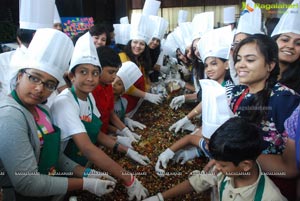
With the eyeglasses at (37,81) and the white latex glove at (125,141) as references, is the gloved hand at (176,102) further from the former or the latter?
the eyeglasses at (37,81)

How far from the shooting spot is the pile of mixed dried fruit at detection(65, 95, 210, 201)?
1127 millimetres

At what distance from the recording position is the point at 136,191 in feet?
3.58

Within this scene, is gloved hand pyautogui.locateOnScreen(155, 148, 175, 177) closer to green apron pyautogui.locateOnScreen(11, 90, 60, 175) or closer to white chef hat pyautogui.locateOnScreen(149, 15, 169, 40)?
green apron pyautogui.locateOnScreen(11, 90, 60, 175)

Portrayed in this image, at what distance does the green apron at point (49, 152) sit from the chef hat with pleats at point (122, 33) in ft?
8.09

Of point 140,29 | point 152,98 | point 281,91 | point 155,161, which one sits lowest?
point 155,161

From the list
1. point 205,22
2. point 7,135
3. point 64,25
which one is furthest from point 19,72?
point 64,25

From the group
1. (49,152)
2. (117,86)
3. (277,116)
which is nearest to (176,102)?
(117,86)

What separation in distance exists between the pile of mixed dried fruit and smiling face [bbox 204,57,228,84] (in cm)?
45

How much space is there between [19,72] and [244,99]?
95cm

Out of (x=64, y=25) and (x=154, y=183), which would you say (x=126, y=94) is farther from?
(x=64, y=25)

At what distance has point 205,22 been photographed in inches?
92.0

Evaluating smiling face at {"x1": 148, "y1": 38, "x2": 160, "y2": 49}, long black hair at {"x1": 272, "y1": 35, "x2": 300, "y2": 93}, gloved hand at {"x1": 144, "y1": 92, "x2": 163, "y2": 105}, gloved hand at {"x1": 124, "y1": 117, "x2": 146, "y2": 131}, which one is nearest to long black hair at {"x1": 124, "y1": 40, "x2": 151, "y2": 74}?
smiling face at {"x1": 148, "y1": 38, "x2": 160, "y2": 49}

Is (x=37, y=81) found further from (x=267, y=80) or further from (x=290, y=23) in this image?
(x=290, y=23)

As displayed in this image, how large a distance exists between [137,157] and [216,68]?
746mm
